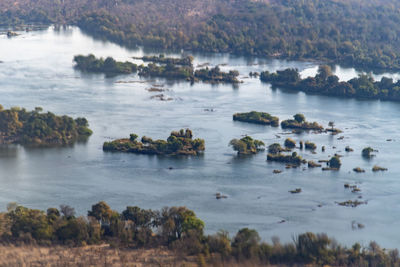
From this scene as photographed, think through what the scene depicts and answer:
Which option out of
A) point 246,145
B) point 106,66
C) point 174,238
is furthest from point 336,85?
point 174,238

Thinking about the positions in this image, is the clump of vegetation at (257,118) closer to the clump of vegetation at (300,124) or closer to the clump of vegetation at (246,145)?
the clump of vegetation at (300,124)

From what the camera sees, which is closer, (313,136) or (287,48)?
(313,136)

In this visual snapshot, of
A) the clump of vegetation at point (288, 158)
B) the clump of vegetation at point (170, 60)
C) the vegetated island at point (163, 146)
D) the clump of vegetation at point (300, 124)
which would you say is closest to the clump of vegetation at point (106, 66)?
the clump of vegetation at point (170, 60)

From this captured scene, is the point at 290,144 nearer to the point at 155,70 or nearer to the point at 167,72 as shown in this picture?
the point at 167,72

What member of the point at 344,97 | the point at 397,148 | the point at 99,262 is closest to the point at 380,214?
the point at 397,148

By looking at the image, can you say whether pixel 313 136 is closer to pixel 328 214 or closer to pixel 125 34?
pixel 328 214

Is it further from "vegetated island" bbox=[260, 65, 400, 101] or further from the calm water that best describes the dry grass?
"vegetated island" bbox=[260, 65, 400, 101]
